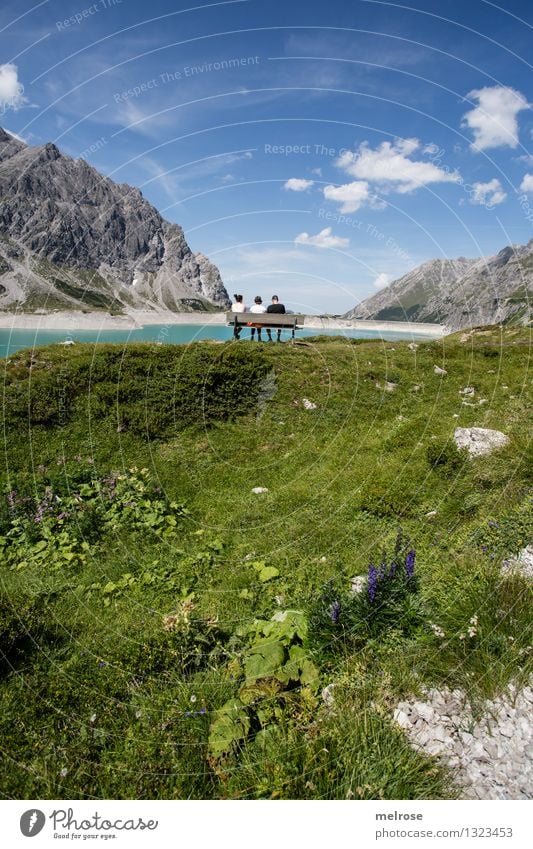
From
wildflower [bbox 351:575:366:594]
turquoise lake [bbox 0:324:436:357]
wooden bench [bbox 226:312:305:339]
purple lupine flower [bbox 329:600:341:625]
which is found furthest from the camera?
wooden bench [bbox 226:312:305:339]

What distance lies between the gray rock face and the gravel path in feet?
25.2

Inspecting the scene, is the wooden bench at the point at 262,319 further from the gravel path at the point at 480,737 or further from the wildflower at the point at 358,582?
the gravel path at the point at 480,737

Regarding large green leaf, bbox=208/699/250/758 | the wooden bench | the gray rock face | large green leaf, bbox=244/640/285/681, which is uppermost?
the wooden bench

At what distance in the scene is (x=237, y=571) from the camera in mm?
7758

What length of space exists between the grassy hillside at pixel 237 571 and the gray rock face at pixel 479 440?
40 cm

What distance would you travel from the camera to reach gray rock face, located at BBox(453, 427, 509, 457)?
37.2ft

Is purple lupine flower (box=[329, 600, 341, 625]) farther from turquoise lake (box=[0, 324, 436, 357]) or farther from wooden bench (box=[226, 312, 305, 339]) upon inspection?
wooden bench (box=[226, 312, 305, 339])

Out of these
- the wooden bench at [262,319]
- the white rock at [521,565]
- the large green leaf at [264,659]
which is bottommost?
the large green leaf at [264,659]

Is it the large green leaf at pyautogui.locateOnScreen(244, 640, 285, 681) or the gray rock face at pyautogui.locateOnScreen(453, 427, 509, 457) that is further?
the gray rock face at pyautogui.locateOnScreen(453, 427, 509, 457)

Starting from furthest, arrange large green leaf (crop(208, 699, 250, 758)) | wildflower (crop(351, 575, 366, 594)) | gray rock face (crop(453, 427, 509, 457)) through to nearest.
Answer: gray rock face (crop(453, 427, 509, 457))
wildflower (crop(351, 575, 366, 594))
large green leaf (crop(208, 699, 250, 758))

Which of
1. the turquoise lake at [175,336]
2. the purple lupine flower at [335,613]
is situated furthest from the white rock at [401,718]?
the turquoise lake at [175,336]

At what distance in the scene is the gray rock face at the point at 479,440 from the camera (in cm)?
1134

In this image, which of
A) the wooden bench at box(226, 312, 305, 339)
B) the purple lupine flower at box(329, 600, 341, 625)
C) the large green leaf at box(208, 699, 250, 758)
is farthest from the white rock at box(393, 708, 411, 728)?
the wooden bench at box(226, 312, 305, 339)

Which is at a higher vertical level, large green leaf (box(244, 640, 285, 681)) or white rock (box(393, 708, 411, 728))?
white rock (box(393, 708, 411, 728))
